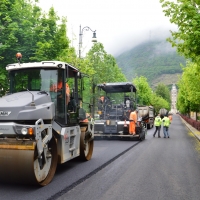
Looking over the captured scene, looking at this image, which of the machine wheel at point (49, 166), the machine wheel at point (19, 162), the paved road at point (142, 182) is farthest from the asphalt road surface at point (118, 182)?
the machine wheel at point (19, 162)

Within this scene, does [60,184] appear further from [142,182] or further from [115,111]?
[115,111]

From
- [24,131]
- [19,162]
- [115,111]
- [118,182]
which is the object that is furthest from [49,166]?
[115,111]

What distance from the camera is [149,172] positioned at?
8062 mm

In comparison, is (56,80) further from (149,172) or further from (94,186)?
(149,172)

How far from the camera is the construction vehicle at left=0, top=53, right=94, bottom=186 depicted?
588 cm

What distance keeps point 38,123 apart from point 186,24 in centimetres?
847

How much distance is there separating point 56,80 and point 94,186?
8.53ft

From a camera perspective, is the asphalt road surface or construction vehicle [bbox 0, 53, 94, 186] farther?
construction vehicle [bbox 0, 53, 94, 186]

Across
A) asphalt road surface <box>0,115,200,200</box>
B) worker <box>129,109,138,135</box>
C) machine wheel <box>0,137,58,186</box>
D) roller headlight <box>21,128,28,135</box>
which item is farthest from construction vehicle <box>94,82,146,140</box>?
roller headlight <box>21,128,28,135</box>

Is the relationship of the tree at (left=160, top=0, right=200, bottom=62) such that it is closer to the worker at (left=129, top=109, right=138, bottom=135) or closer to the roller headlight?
the worker at (left=129, top=109, right=138, bottom=135)

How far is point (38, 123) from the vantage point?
6.15 m

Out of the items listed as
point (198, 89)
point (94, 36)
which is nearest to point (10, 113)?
point (94, 36)

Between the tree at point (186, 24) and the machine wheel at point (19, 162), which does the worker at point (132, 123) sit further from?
the machine wheel at point (19, 162)

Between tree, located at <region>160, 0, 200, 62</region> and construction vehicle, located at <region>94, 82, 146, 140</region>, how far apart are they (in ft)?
14.9
